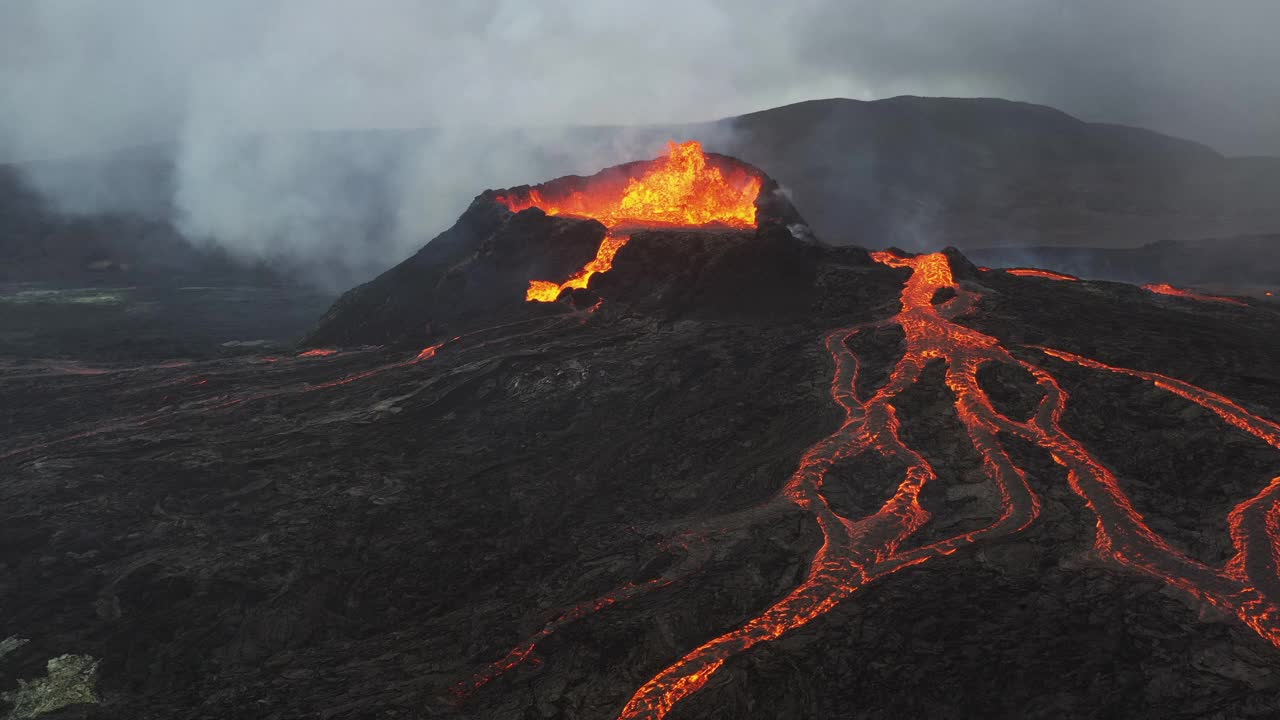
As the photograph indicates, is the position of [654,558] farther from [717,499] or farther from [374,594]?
[374,594]

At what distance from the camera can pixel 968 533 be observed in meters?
15.9

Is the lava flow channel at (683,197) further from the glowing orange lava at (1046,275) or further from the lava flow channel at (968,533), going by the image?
the lava flow channel at (968,533)

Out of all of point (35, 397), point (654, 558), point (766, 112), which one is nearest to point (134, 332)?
point (35, 397)

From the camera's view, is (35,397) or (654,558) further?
(35,397)

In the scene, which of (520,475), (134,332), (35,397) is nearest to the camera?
(520,475)

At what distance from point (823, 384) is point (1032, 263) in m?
74.0

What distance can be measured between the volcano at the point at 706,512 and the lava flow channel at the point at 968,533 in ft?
0.28

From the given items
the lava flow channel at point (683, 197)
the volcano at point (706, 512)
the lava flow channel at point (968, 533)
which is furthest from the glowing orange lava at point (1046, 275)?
the lava flow channel at point (683, 197)

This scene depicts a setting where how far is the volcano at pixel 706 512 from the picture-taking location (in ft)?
41.4

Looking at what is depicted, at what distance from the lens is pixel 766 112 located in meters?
156

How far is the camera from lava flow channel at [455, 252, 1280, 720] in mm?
13062

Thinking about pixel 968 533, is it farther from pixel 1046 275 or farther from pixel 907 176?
pixel 907 176

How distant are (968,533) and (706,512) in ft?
21.1

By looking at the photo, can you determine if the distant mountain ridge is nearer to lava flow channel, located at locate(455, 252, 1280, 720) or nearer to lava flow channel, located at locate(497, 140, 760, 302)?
lava flow channel, located at locate(497, 140, 760, 302)
